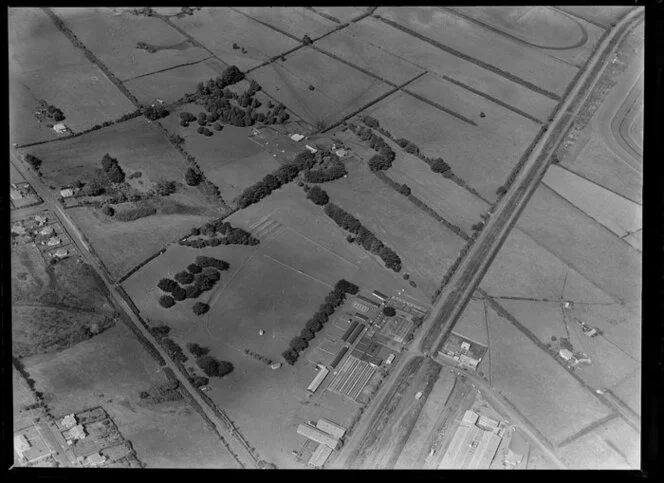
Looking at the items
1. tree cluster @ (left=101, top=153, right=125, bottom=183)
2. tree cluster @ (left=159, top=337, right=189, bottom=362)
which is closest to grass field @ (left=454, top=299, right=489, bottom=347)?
tree cluster @ (left=159, top=337, right=189, bottom=362)

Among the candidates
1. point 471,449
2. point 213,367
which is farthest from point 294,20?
point 471,449

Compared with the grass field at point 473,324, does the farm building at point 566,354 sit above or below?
above

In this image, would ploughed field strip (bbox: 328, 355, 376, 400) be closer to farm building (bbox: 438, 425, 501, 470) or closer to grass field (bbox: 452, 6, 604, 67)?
farm building (bbox: 438, 425, 501, 470)

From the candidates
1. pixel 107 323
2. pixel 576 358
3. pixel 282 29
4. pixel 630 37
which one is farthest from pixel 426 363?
pixel 630 37

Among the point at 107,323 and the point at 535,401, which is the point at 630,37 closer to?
the point at 535,401

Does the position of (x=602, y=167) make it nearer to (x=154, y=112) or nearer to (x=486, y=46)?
(x=486, y=46)

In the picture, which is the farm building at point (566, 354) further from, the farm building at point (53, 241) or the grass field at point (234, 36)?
the grass field at point (234, 36)

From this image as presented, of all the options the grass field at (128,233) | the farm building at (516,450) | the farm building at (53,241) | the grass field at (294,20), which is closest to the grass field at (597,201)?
the farm building at (516,450)
